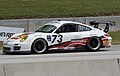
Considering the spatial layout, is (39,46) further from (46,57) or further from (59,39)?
(46,57)

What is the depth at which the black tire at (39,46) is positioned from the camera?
57.2ft

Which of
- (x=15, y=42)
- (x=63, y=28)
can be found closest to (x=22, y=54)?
(x=15, y=42)

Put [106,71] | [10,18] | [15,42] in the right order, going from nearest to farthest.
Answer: [106,71]
[15,42]
[10,18]

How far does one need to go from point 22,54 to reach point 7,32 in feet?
21.0

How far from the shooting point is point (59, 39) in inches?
→ 704

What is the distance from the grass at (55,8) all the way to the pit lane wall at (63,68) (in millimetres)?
21728

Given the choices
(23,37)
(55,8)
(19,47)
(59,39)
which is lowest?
(19,47)

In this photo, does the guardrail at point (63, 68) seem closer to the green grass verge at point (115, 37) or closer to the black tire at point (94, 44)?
the black tire at point (94, 44)

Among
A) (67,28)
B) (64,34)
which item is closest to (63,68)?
(64,34)

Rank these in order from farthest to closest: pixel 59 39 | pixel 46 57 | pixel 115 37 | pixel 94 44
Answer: pixel 115 37, pixel 94 44, pixel 59 39, pixel 46 57

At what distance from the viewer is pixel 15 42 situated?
17.3 m

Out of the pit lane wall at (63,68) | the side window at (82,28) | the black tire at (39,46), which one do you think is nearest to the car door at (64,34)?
the side window at (82,28)

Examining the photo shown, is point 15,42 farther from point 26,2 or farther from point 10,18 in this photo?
point 26,2

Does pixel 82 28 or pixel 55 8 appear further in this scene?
pixel 55 8
